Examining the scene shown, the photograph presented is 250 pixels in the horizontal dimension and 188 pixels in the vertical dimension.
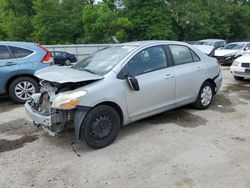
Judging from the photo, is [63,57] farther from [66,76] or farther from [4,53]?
[66,76]

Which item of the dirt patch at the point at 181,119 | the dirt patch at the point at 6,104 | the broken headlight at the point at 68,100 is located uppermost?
the broken headlight at the point at 68,100

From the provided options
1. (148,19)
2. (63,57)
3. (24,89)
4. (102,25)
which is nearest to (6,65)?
(24,89)

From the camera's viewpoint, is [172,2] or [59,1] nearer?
[172,2]

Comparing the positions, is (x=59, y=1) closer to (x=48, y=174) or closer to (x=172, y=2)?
(x=172, y=2)

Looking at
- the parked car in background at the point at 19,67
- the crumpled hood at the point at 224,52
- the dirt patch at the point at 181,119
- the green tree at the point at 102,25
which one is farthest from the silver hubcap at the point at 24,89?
the green tree at the point at 102,25

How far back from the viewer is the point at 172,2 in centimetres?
3356

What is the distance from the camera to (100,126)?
4.04 metres

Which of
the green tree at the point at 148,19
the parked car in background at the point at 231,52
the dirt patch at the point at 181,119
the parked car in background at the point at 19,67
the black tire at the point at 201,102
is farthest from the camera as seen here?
the green tree at the point at 148,19

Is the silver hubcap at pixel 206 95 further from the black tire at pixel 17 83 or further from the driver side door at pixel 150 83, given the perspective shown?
the black tire at pixel 17 83

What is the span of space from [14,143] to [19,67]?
2684 mm

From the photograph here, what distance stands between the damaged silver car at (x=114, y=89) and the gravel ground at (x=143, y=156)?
0.32 m

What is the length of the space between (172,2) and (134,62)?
1238 inches

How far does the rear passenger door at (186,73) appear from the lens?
5.15m

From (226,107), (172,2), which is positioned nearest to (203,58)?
(226,107)
